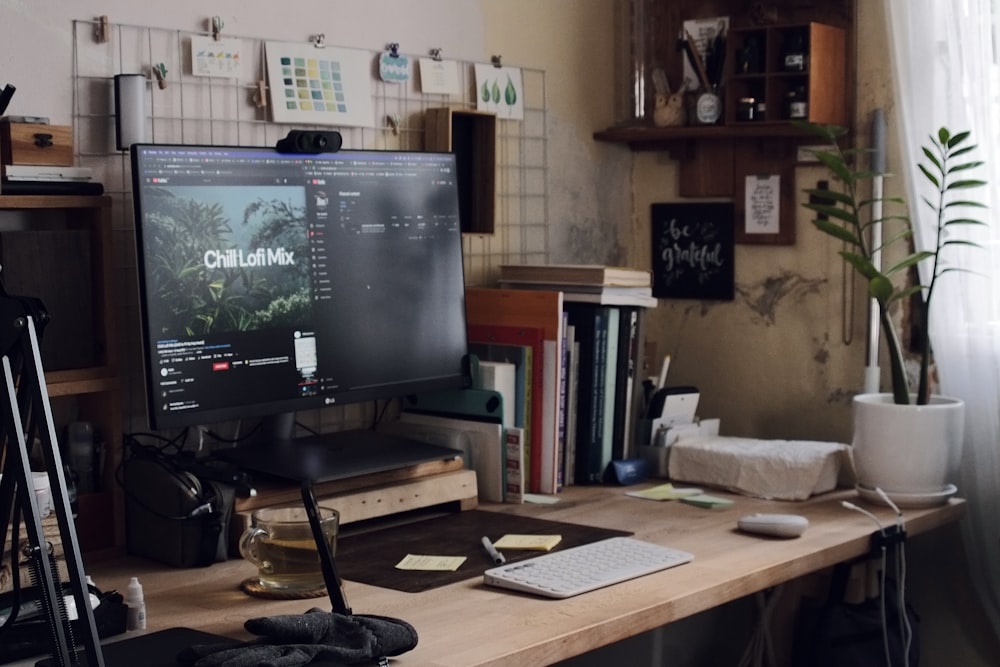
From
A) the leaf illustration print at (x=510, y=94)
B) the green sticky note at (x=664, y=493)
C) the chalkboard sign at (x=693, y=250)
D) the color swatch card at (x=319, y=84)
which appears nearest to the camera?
the color swatch card at (x=319, y=84)

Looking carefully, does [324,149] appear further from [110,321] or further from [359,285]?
[110,321]

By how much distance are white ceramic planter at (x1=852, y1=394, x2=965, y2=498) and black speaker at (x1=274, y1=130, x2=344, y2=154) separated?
3.45ft

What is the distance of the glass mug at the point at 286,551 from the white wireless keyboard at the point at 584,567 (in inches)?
9.5

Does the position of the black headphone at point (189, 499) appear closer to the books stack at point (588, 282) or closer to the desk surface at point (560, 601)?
the desk surface at point (560, 601)

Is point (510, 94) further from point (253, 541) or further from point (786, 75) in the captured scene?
point (253, 541)

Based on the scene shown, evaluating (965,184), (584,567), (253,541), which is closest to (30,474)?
(253,541)

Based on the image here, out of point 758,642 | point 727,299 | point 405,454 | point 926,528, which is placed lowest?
point 758,642

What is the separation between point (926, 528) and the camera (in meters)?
2.36

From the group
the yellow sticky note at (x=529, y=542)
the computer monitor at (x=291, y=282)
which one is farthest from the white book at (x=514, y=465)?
the yellow sticky note at (x=529, y=542)

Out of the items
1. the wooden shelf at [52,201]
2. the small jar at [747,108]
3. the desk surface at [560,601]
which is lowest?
the desk surface at [560,601]

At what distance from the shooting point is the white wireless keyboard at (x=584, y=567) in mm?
1845

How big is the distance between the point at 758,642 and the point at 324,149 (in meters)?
1.27

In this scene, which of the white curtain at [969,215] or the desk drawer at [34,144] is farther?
the white curtain at [969,215]

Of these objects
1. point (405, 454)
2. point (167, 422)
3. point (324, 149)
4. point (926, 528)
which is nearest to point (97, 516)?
point (167, 422)
